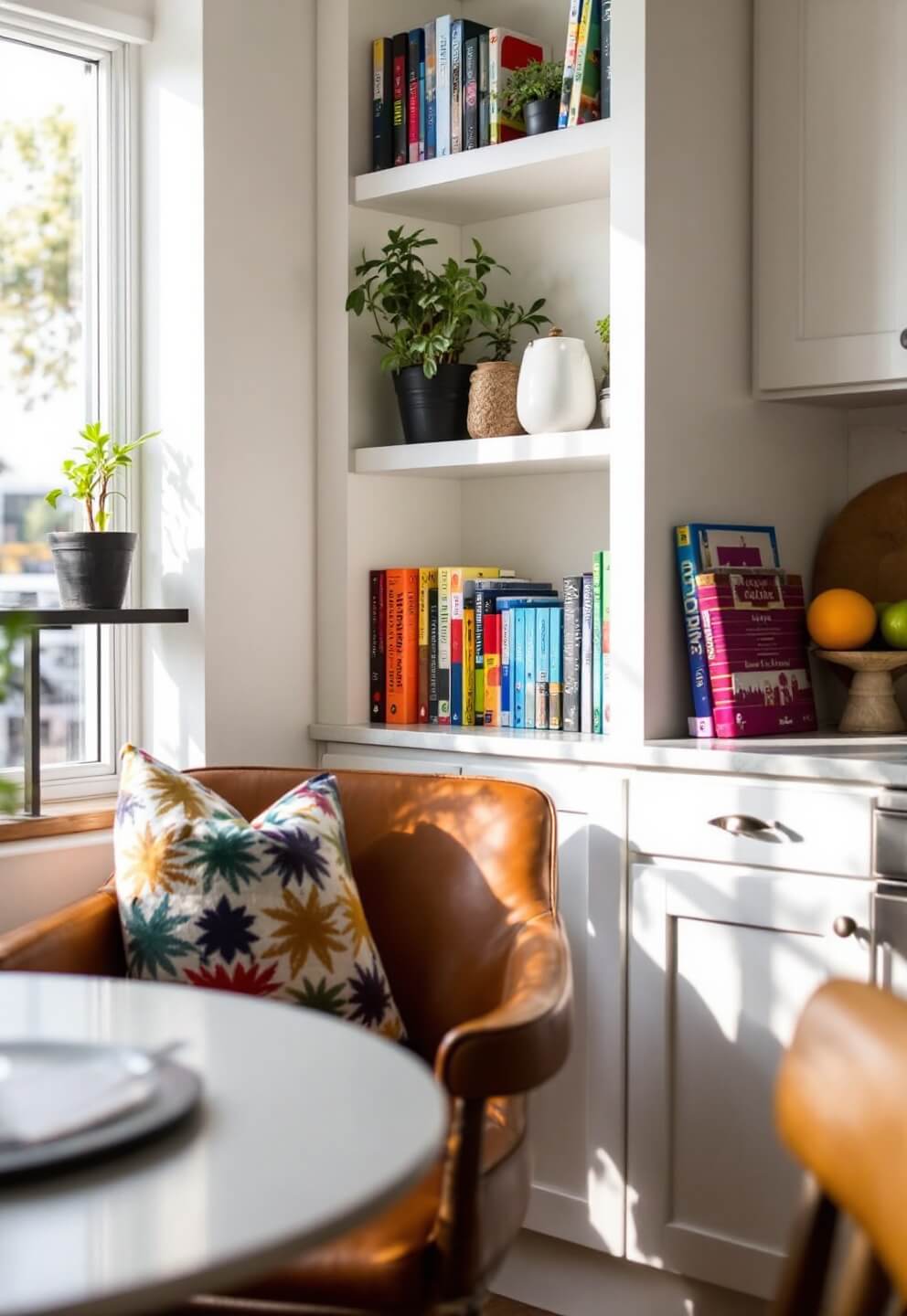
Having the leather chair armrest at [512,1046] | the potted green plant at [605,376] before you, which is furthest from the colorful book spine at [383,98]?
the leather chair armrest at [512,1046]

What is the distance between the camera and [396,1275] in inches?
60.4

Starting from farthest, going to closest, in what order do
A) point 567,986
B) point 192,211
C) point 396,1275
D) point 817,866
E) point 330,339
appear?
point 330,339
point 192,211
point 817,866
point 567,986
point 396,1275

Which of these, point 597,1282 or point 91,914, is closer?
point 91,914

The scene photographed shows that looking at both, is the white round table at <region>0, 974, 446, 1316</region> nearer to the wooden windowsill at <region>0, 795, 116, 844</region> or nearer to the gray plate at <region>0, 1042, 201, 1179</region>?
the gray plate at <region>0, 1042, 201, 1179</region>

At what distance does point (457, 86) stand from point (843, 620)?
1.24 m

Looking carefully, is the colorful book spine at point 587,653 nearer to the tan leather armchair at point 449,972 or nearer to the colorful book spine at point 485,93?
the tan leather armchair at point 449,972

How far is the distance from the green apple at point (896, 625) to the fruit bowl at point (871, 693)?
0.07ft

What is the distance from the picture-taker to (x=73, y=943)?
199 cm

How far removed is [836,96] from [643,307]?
51cm

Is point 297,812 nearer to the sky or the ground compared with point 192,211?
nearer to the ground

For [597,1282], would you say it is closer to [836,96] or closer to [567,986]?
[567,986]

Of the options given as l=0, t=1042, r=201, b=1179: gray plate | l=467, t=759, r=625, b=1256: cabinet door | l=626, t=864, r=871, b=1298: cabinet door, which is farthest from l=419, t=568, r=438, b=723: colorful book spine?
l=0, t=1042, r=201, b=1179: gray plate

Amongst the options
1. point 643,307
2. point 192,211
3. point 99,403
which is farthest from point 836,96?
point 99,403

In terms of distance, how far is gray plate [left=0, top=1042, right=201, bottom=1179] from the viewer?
94cm
